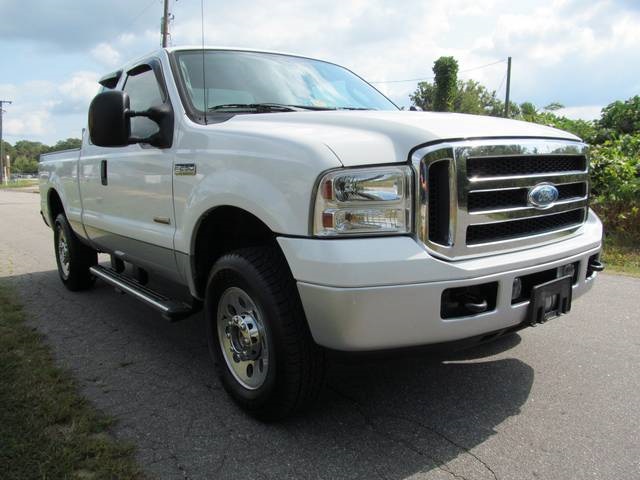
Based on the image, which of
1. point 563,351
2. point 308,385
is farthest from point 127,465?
point 563,351

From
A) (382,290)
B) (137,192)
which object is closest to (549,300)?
(382,290)

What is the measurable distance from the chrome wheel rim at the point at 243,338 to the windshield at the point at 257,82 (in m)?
1.20

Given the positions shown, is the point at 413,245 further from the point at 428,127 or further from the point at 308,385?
the point at 308,385

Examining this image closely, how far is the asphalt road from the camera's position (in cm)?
239

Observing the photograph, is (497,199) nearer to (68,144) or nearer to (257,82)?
(257,82)

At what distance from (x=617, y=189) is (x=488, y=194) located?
22.4ft

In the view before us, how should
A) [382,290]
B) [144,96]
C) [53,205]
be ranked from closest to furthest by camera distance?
[382,290] → [144,96] → [53,205]

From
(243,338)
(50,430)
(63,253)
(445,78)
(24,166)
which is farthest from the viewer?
(24,166)

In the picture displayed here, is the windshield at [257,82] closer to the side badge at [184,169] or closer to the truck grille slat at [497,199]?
the side badge at [184,169]

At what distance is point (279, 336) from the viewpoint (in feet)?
8.03

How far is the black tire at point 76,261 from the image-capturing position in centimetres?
545

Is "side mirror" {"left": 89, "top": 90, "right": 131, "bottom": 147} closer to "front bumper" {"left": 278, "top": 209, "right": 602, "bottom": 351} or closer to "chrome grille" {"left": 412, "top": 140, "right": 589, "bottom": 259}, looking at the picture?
"front bumper" {"left": 278, "top": 209, "right": 602, "bottom": 351}

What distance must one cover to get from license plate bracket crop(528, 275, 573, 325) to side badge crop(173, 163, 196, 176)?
1.86m

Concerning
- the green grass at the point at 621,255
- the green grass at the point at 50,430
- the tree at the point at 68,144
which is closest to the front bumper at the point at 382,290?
the green grass at the point at 50,430
